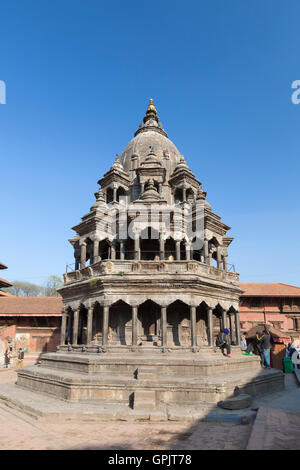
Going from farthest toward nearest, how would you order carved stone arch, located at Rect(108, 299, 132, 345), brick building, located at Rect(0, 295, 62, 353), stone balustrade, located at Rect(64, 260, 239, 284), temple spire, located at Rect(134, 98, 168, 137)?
brick building, located at Rect(0, 295, 62, 353)
temple spire, located at Rect(134, 98, 168, 137)
carved stone arch, located at Rect(108, 299, 132, 345)
stone balustrade, located at Rect(64, 260, 239, 284)

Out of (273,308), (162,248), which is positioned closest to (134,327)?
(162,248)

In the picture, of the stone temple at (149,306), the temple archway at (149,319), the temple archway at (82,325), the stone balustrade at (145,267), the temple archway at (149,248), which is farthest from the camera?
the temple archway at (82,325)

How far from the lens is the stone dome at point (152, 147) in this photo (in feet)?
79.7

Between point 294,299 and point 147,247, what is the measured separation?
67.0 feet

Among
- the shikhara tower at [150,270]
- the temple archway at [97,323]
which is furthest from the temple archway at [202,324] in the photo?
the temple archway at [97,323]

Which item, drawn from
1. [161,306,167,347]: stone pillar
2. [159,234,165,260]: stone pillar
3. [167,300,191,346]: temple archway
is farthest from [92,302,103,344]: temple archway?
[159,234,165,260]: stone pillar

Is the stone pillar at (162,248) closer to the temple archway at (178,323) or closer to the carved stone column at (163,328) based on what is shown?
the temple archway at (178,323)

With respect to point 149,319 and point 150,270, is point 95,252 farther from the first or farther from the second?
point 149,319

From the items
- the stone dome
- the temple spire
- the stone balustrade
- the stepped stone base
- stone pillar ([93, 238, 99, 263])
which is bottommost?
the stepped stone base

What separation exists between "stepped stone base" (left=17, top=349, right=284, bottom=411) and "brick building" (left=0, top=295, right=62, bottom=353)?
47.2 feet

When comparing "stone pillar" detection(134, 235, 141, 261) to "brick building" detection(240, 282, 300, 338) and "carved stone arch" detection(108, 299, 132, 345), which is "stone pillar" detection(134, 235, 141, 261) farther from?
"brick building" detection(240, 282, 300, 338)

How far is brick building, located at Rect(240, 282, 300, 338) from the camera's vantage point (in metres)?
31.9

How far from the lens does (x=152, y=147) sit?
81.5 feet
